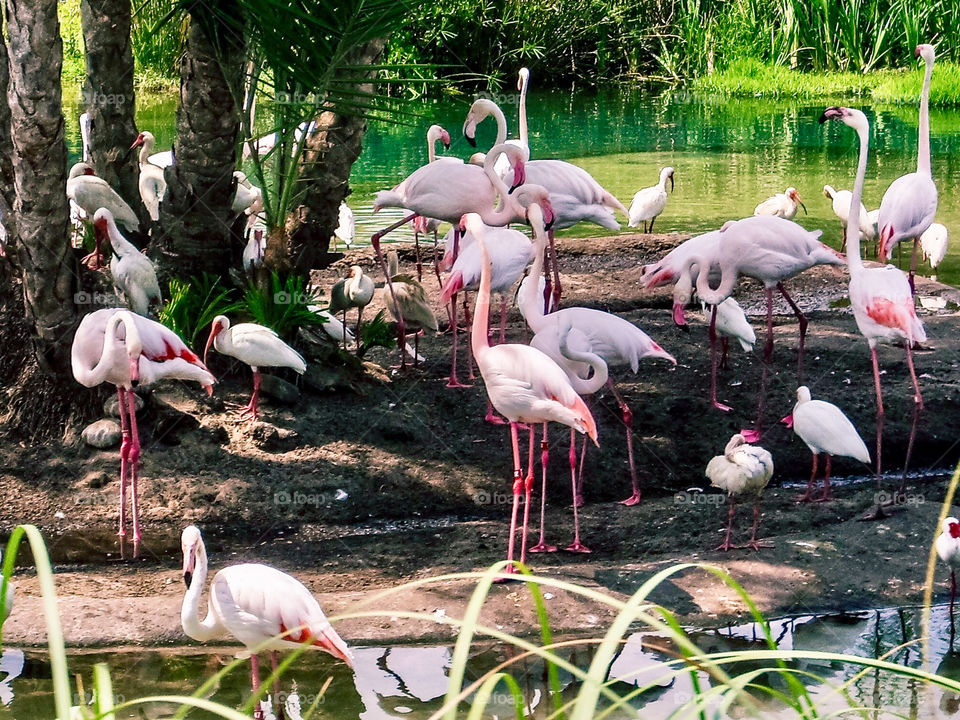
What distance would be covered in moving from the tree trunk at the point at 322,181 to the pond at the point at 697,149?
2576mm

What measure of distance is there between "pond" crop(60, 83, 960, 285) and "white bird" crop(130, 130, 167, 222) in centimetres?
242

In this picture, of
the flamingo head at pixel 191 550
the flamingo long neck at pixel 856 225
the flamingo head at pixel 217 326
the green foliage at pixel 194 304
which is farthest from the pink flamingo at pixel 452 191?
the flamingo head at pixel 191 550

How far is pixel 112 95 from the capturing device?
7445 millimetres

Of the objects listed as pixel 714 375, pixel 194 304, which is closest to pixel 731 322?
pixel 714 375

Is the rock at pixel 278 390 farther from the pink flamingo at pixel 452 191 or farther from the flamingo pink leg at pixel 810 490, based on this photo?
the flamingo pink leg at pixel 810 490

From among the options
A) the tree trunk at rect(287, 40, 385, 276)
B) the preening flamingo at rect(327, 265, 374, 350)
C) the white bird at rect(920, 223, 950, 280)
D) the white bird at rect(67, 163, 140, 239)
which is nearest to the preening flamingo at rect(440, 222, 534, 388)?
the preening flamingo at rect(327, 265, 374, 350)

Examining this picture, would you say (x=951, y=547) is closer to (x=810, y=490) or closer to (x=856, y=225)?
(x=810, y=490)

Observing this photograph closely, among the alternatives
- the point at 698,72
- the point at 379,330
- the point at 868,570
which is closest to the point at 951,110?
the point at 698,72

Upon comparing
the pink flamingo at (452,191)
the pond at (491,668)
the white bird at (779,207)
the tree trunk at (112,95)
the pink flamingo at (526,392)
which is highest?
the tree trunk at (112,95)

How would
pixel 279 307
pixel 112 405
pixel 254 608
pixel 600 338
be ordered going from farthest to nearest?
pixel 279 307
pixel 112 405
pixel 600 338
pixel 254 608

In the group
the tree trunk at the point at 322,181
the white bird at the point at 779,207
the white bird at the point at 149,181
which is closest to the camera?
the tree trunk at the point at 322,181

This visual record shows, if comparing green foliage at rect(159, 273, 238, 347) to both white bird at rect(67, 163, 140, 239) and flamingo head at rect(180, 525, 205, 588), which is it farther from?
flamingo head at rect(180, 525, 205, 588)

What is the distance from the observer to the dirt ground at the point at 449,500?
15.6 feet

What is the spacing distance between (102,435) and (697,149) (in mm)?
12227
